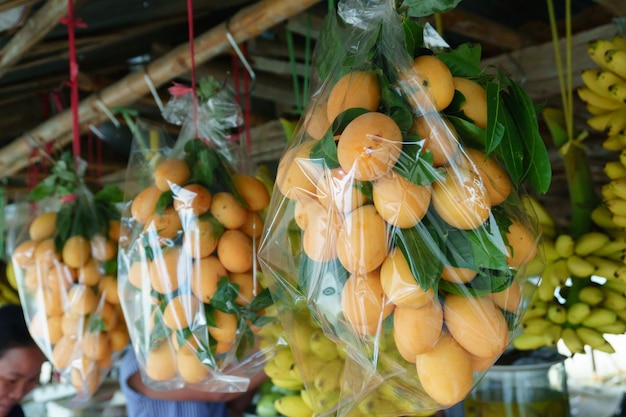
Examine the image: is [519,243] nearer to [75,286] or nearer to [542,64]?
[75,286]

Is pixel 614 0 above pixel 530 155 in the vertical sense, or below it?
below

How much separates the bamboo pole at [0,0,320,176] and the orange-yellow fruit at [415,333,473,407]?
710mm

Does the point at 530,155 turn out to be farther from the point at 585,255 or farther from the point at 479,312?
the point at 585,255

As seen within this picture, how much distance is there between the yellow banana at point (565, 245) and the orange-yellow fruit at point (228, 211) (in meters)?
0.79

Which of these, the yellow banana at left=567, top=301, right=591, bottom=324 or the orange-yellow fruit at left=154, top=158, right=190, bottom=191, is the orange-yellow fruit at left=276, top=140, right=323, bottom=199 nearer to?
the orange-yellow fruit at left=154, top=158, right=190, bottom=191

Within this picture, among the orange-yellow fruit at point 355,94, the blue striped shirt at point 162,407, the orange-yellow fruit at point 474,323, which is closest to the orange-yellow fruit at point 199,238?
the orange-yellow fruit at point 355,94

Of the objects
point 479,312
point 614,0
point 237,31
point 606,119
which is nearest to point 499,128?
point 479,312

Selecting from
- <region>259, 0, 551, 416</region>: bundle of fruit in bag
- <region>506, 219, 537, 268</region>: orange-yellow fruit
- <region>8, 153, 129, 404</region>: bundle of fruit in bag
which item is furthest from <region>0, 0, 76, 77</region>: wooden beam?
<region>506, 219, 537, 268</region>: orange-yellow fruit

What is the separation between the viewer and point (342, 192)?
59 centimetres

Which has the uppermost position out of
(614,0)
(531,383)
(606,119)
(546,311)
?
(614,0)

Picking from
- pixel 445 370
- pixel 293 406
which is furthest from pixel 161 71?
pixel 445 370

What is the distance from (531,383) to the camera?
1.37m

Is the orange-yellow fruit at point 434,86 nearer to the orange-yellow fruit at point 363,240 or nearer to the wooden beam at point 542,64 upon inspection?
the orange-yellow fruit at point 363,240

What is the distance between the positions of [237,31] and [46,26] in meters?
0.56
